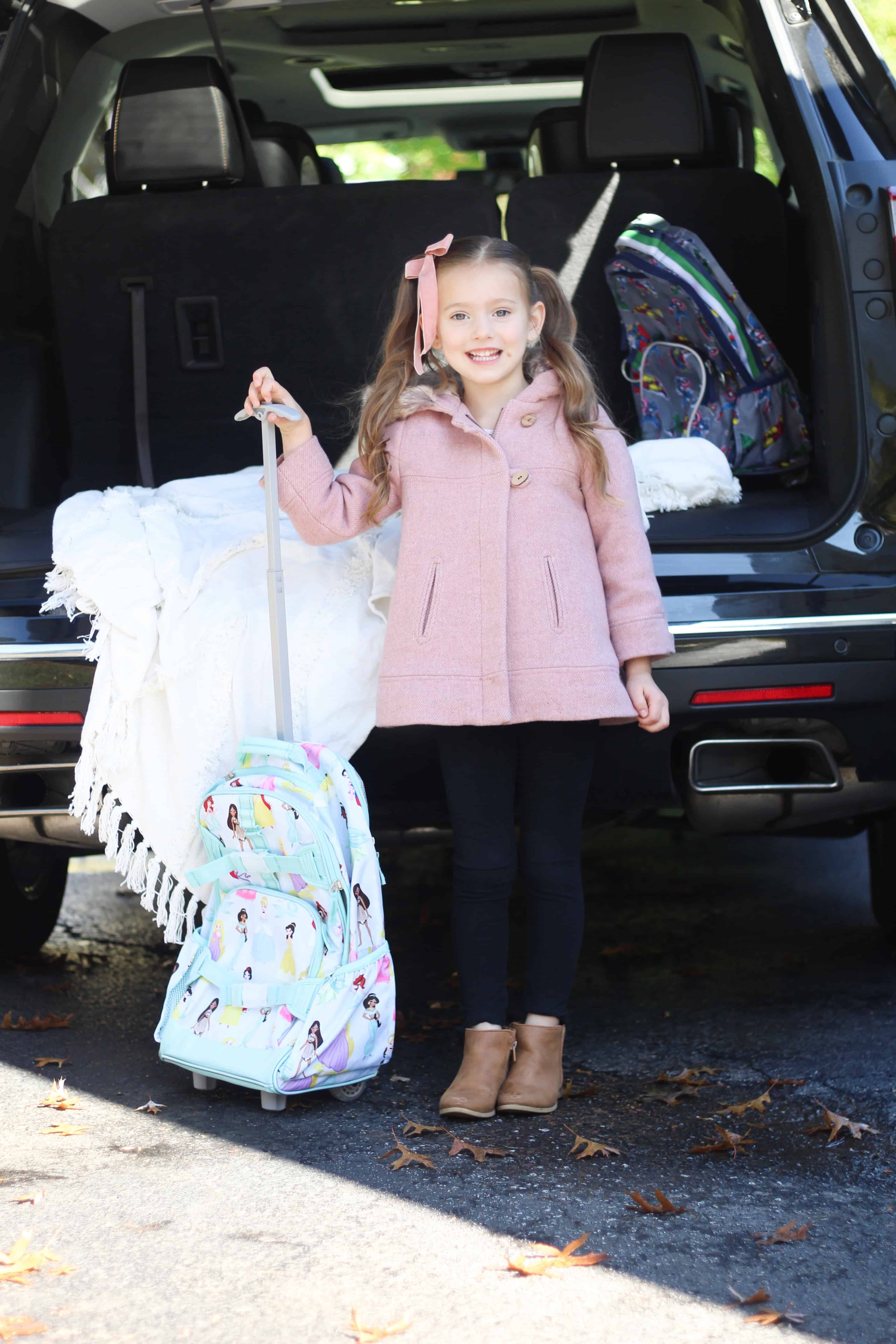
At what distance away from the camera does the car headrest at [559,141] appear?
3559 millimetres

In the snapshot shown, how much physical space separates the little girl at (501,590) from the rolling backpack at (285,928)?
0.15m

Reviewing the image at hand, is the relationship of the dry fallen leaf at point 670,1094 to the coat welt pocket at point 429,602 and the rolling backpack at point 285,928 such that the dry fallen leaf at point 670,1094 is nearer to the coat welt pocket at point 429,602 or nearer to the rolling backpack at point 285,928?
the rolling backpack at point 285,928

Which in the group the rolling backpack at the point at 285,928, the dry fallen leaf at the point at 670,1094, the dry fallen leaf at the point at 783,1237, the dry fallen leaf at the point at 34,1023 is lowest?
the dry fallen leaf at the point at 783,1237

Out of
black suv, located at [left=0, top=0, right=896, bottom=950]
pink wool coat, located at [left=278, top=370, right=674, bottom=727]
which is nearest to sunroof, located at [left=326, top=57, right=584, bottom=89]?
black suv, located at [left=0, top=0, right=896, bottom=950]

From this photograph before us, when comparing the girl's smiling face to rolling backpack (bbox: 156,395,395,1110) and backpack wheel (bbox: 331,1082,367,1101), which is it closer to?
rolling backpack (bbox: 156,395,395,1110)

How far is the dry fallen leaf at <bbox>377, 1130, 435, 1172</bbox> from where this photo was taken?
7.29 feet

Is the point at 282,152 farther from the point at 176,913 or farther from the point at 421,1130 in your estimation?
the point at 421,1130

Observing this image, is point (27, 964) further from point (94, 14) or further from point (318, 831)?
point (94, 14)

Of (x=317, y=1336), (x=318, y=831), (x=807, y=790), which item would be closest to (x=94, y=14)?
(x=318, y=831)

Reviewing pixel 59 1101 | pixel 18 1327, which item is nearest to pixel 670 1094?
pixel 59 1101

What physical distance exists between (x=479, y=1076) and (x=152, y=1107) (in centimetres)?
55

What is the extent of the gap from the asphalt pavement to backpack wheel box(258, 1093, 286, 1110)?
21mm

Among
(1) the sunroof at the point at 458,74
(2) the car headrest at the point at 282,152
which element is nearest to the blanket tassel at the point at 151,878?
(2) the car headrest at the point at 282,152

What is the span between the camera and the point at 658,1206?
2051 millimetres
